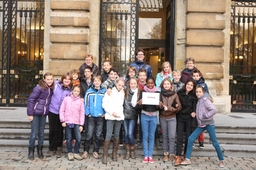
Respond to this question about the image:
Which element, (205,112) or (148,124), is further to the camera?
(148,124)

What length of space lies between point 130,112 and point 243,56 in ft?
21.5

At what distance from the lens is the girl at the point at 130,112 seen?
6457 millimetres

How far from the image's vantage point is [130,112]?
21.2ft

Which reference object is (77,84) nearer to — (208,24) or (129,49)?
(129,49)

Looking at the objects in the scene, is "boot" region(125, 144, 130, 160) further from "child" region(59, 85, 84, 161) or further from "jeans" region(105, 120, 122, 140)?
"child" region(59, 85, 84, 161)

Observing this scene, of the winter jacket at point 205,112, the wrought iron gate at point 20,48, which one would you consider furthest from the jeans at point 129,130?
the wrought iron gate at point 20,48

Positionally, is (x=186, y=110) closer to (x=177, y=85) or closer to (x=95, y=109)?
(x=177, y=85)

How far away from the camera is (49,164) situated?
6.12 metres

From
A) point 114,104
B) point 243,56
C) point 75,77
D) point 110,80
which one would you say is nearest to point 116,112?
point 114,104

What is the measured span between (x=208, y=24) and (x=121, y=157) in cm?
580

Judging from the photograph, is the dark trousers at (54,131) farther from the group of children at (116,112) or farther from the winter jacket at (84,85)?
the winter jacket at (84,85)

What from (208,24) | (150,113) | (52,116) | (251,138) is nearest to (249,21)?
(208,24)

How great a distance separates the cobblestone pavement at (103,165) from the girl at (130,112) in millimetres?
343

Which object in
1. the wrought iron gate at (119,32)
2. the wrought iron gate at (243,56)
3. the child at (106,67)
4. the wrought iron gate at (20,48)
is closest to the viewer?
the child at (106,67)
